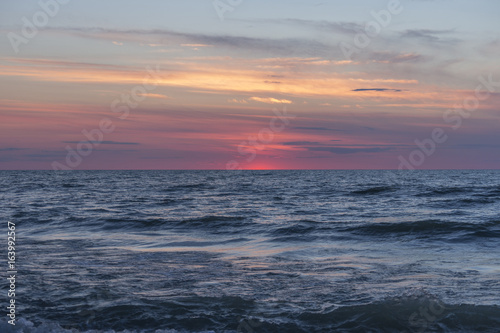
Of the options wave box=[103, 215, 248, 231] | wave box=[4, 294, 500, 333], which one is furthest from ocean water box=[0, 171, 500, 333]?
wave box=[103, 215, 248, 231]

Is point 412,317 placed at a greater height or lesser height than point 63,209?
lesser

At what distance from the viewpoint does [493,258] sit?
1233cm

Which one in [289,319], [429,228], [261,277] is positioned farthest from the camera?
[429,228]

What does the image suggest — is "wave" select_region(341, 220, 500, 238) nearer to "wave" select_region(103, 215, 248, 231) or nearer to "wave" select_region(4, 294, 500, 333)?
"wave" select_region(103, 215, 248, 231)

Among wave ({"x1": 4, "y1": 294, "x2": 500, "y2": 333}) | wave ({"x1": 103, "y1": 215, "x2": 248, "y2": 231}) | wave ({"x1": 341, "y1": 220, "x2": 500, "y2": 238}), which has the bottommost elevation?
wave ({"x1": 4, "y1": 294, "x2": 500, "y2": 333})

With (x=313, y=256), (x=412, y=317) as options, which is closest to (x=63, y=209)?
(x=313, y=256)

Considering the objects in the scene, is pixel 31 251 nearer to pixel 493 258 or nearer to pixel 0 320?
pixel 0 320

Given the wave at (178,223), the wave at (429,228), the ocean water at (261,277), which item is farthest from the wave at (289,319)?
the wave at (178,223)

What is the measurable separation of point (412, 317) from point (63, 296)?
6019 mm

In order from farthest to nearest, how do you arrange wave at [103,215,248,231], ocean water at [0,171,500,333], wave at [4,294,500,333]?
wave at [103,215,248,231] → ocean water at [0,171,500,333] → wave at [4,294,500,333]

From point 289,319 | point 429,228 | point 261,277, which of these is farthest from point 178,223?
point 289,319

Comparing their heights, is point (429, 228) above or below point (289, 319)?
above

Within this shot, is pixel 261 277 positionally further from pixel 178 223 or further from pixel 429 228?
pixel 178 223

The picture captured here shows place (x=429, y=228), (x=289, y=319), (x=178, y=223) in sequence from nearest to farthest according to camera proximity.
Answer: (x=289, y=319)
(x=429, y=228)
(x=178, y=223)
